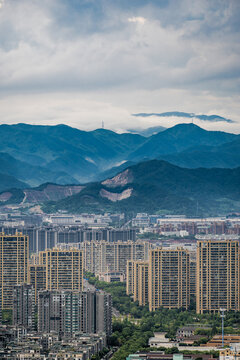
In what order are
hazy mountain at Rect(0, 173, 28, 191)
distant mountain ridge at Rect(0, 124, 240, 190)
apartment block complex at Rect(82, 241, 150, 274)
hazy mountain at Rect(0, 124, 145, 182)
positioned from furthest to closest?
hazy mountain at Rect(0, 124, 145, 182) → distant mountain ridge at Rect(0, 124, 240, 190) → hazy mountain at Rect(0, 173, 28, 191) → apartment block complex at Rect(82, 241, 150, 274)

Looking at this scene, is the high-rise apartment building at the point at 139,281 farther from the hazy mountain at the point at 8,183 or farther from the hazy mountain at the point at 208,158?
the hazy mountain at the point at 208,158

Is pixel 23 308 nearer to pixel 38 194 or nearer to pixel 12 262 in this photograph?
pixel 12 262

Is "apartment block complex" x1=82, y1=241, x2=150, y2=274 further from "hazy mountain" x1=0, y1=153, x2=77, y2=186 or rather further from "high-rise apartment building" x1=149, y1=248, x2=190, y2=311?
"hazy mountain" x1=0, y1=153, x2=77, y2=186

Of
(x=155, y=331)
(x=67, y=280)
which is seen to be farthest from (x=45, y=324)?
(x=67, y=280)

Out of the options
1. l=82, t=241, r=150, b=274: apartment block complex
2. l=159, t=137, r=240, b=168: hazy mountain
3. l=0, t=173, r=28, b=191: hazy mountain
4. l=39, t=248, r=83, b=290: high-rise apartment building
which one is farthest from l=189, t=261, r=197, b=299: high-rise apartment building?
l=159, t=137, r=240, b=168: hazy mountain

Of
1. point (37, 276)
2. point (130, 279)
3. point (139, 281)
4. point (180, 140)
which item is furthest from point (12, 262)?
point (180, 140)

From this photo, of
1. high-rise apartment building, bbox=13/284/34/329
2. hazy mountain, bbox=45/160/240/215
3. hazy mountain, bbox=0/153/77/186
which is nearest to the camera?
high-rise apartment building, bbox=13/284/34/329
